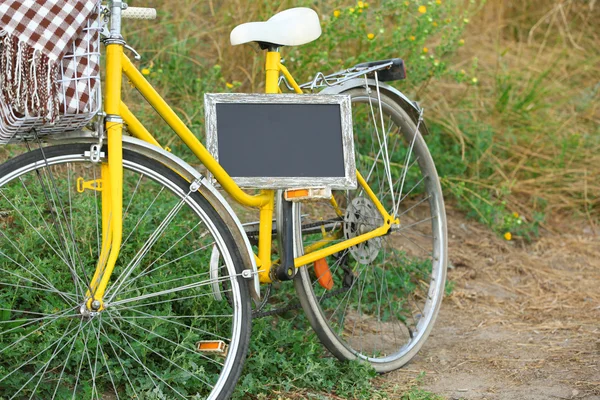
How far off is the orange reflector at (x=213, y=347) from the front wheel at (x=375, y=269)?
0.48 m

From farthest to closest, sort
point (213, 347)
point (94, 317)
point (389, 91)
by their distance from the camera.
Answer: point (389, 91) → point (213, 347) → point (94, 317)

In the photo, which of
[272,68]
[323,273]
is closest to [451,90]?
[323,273]

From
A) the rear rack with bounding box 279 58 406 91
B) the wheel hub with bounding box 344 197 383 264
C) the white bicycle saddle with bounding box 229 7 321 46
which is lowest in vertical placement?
the wheel hub with bounding box 344 197 383 264

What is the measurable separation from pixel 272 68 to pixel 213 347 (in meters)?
1.00

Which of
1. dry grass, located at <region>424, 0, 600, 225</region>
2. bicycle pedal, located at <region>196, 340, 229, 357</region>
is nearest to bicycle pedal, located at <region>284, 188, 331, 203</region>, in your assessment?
bicycle pedal, located at <region>196, 340, 229, 357</region>

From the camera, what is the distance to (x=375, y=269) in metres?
4.02

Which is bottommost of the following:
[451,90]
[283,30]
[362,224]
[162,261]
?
[162,261]

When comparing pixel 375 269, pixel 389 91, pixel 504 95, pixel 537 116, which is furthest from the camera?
pixel 537 116

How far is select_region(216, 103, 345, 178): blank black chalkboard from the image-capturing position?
2.84 m

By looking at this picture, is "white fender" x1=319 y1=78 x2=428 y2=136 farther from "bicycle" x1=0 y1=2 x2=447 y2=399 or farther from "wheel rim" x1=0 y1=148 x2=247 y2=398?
"wheel rim" x1=0 y1=148 x2=247 y2=398

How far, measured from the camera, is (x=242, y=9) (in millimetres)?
4898

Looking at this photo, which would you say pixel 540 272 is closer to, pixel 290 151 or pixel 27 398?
pixel 290 151

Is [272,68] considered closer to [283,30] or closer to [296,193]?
[283,30]

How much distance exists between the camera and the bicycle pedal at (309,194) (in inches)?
114
